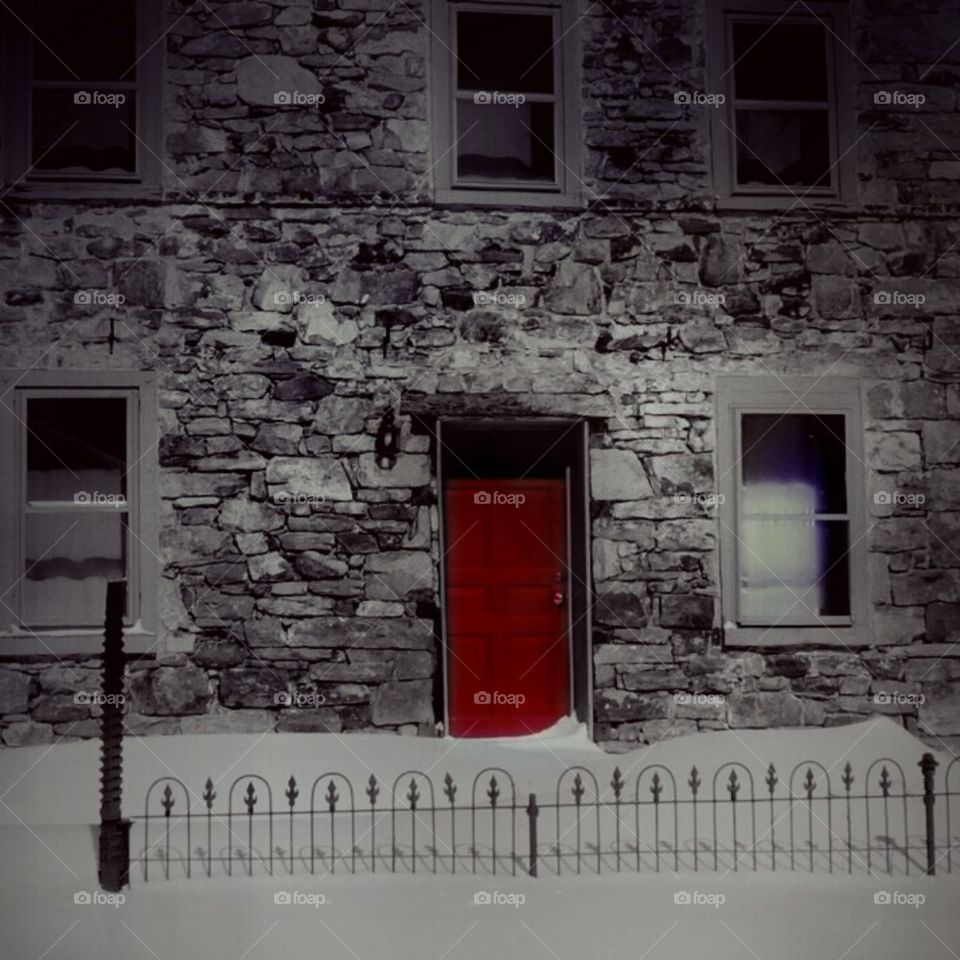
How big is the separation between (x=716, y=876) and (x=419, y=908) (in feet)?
2.99

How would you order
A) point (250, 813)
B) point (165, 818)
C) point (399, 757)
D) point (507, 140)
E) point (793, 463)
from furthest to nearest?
1. point (507, 140)
2. point (793, 463)
3. point (399, 757)
4. point (165, 818)
5. point (250, 813)

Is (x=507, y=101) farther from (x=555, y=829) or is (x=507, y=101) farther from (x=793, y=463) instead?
(x=555, y=829)

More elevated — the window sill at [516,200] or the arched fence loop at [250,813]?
the window sill at [516,200]

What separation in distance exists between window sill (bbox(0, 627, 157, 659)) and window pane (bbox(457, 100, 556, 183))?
209 centimetres

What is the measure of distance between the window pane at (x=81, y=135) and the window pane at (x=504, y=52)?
1.24 metres

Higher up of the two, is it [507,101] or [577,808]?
[507,101]

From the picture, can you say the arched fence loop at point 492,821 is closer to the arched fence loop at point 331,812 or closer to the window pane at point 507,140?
the arched fence loop at point 331,812

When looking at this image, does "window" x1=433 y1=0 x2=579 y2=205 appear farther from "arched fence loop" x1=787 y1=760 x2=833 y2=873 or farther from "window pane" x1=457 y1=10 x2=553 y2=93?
"arched fence loop" x1=787 y1=760 x2=833 y2=873

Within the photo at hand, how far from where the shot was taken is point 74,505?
3.83 m

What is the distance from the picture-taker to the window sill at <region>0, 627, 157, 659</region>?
378 cm

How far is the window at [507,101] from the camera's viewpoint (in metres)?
4.09

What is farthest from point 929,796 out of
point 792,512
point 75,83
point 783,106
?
point 75,83

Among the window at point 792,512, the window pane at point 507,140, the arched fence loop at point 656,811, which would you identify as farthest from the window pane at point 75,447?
the window at point 792,512

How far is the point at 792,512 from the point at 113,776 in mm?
2458
